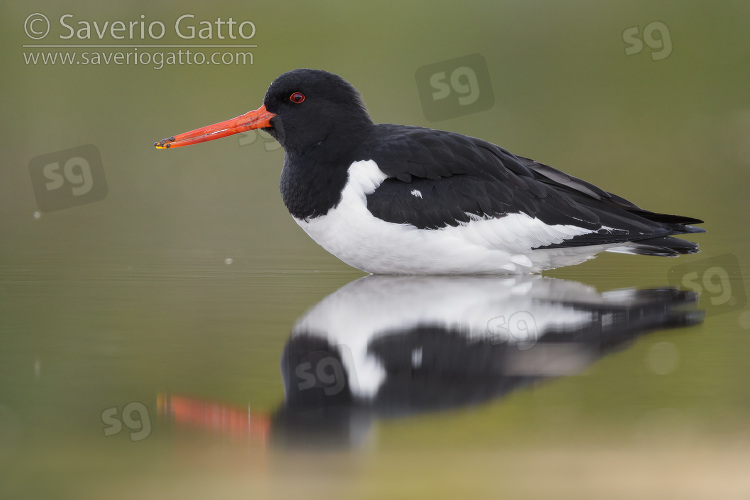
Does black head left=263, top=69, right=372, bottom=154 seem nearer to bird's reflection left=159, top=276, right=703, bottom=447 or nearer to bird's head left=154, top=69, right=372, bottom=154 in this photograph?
bird's head left=154, top=69, right=372, bottom=154

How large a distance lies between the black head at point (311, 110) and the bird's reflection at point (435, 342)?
0.72 metres

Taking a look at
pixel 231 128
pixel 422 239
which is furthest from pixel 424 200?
pixel 231 128

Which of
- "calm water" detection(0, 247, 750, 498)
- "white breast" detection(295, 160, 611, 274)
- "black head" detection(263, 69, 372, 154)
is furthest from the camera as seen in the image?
"black head" detection(263, 69, 372, 154)

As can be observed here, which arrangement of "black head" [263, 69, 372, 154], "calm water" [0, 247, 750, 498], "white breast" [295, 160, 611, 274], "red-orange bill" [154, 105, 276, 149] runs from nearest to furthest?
1. "calm water" [0, 247, 750, 498]
2. "white breast" [295, 160, 611, 274]
3. "black head" [263, 69, 372, 154]
4. "red-orange bill" [154, 105, 276, 149]

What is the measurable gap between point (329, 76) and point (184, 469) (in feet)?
9.64

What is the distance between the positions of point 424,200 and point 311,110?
730mm

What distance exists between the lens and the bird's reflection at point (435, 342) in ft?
7.34

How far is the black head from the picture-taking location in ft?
14.4

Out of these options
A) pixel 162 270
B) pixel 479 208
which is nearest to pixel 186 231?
pixel 162 270

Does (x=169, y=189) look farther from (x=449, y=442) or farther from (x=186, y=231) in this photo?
(x=449, y=442)

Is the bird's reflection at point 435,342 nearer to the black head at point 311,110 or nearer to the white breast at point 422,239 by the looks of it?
the white breast at point 422,239

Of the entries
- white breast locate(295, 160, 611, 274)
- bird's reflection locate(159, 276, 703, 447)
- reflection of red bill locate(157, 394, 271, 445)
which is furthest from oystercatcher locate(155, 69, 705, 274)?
reflection of red bill locate(157, 394, 271, 445)

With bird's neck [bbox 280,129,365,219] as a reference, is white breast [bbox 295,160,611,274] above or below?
below

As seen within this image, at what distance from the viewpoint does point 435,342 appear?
2871 millimetres
